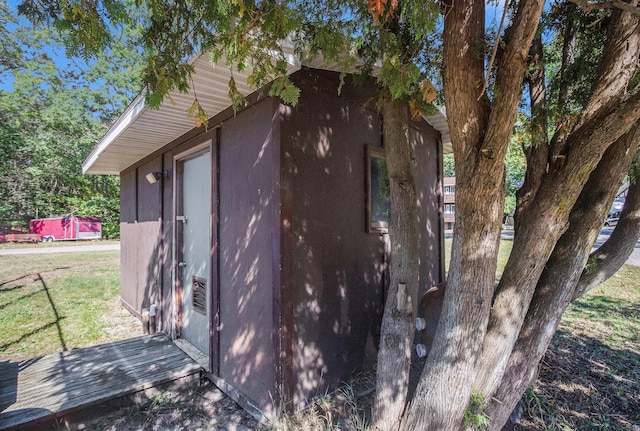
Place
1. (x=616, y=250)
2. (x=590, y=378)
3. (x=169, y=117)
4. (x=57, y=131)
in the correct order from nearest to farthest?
1. (x=616, y=250)
2. (x=590, y=378)
3. (x=169, y=117)
4. (x=57, y=131)

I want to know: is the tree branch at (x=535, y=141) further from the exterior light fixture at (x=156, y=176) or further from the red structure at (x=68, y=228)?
the red structure at (x=68, y=228)

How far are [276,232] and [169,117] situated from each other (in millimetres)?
1904

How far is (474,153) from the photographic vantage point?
1.98m

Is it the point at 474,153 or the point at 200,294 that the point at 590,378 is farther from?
the point at 200,294

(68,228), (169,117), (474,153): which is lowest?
(68,228)

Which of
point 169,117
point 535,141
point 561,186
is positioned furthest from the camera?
point 169,117

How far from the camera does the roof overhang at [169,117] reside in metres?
2.55

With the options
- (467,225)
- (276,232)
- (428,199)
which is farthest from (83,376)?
(428,199)

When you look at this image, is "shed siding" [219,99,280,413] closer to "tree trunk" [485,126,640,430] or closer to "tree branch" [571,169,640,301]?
"tree trunk" [485,126,640,430]

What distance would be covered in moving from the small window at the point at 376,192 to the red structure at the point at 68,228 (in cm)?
2355

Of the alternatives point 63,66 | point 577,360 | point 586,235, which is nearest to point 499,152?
point 586,235

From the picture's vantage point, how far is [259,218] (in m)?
2.94

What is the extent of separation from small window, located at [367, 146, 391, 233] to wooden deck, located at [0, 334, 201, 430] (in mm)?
2403

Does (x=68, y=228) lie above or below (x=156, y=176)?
below
